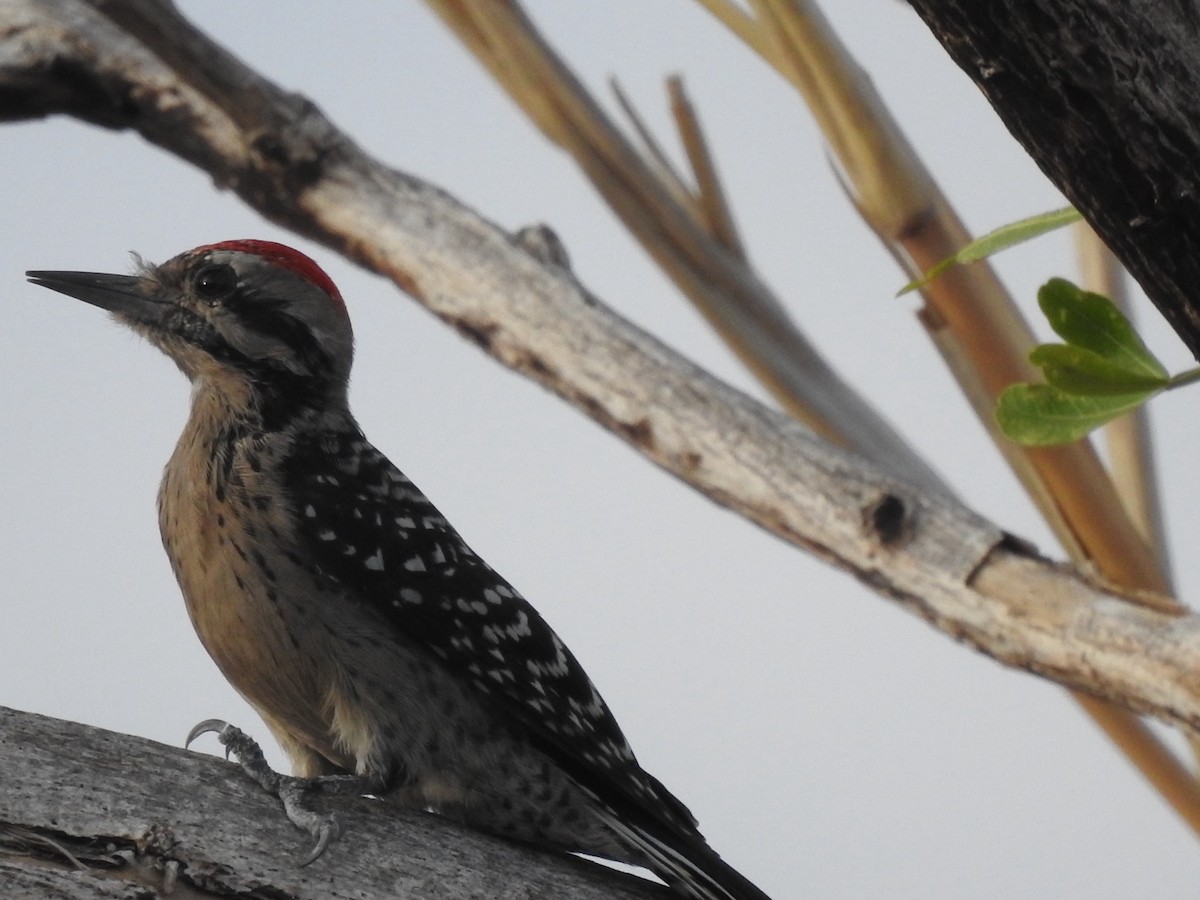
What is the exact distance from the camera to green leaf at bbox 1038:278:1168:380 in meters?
2.03

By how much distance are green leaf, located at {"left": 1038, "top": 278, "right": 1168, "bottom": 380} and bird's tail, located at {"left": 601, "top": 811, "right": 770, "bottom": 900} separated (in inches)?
51.7

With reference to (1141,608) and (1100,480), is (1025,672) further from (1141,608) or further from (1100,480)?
(1100,480)

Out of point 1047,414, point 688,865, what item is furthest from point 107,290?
point 1047,414

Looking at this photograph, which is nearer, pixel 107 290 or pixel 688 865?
pixel 688 865

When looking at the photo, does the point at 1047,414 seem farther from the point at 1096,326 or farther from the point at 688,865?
the point at 688,865

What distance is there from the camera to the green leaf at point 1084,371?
6.71 ft

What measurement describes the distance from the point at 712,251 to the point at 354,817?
2.13 metres

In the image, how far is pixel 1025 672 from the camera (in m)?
3.31

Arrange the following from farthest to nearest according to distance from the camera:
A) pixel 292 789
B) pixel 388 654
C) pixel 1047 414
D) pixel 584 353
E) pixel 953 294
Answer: pixel 584 353 → pixel 953 294 → pixel 388 654 → pixel 292 789 → pixel 1047 414

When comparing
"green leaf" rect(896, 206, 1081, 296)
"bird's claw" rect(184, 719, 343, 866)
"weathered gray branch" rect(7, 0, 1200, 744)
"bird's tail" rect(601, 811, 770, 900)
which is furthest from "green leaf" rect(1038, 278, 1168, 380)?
"bird's claw" rect(184, 719, 343, 866)

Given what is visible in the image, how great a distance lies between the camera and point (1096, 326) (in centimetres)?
206

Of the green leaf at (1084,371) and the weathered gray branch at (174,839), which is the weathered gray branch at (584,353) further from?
the weathered gray branch at (174,839)

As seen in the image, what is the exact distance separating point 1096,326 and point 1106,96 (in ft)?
1.73

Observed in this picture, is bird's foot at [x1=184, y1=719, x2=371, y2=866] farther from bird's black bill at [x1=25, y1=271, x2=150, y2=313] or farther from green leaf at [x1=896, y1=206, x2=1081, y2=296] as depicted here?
green leaf at [x1=896, y1=206, x2=1081, y2=296]
